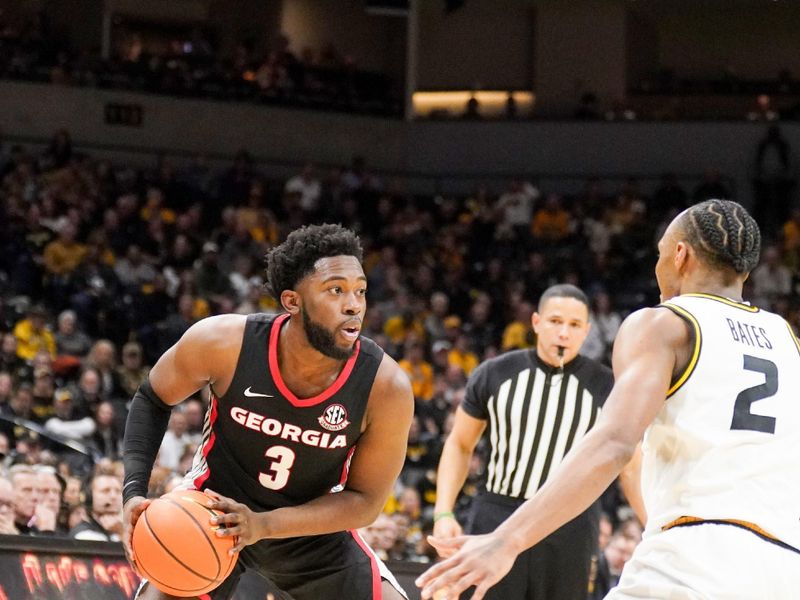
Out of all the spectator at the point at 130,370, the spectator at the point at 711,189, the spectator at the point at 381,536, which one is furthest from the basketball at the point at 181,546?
the spectator at the point at 711,189

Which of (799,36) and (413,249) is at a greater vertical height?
(799,36)

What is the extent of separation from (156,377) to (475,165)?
1501 cm

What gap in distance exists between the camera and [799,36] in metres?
20.2

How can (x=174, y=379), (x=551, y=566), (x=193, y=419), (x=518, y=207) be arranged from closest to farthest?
(x=174, y=379)
(x=551, y=566)
(x=193, y=419)
(x=518, y=207)

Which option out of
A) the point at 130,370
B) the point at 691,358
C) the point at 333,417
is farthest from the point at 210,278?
the point at 691,358

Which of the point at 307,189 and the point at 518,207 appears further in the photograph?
the point at 518,207

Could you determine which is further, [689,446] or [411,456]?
[411,456]

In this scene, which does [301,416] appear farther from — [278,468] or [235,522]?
[235,522]

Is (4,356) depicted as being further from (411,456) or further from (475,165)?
(475,165)

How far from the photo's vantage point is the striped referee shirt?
5754 mm

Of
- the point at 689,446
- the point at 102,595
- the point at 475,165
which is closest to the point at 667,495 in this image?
the point at 689,446

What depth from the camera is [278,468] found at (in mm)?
4375

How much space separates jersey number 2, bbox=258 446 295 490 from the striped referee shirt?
1.64 m

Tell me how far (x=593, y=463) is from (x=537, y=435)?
2.93m
